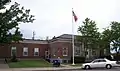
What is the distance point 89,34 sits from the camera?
53781mm

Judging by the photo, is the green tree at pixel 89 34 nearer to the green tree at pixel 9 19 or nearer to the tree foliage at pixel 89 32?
the tree foliage at pixel 89 32

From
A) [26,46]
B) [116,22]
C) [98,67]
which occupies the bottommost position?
[98,67]

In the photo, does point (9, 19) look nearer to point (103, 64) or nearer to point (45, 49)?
point (103, 64)

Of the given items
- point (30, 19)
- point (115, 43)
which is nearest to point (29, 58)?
point (115, 43)

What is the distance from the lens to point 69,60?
5653cm

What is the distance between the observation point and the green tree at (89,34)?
176 ft

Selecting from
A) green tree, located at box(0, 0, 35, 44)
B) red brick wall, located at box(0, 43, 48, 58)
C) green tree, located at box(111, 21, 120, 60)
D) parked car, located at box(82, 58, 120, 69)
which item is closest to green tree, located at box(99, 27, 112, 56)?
green tree, located at box(111, 21, 120, 60)

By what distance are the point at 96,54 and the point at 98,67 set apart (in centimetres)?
2175

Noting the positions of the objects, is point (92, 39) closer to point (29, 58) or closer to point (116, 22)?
point (116, 22)

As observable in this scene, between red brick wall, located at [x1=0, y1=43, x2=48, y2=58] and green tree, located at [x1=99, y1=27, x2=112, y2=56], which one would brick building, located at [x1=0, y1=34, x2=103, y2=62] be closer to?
red brick wall, located at [x1=0, y1=43, x2=48, y2=58]

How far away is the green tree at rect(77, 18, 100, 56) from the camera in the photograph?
5353 cm

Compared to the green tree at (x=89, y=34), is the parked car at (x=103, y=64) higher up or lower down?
lower down

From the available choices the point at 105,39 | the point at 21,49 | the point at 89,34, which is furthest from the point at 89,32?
the point at 21,49

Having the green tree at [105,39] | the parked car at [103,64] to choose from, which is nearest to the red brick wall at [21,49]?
the green tree at [105,39]
